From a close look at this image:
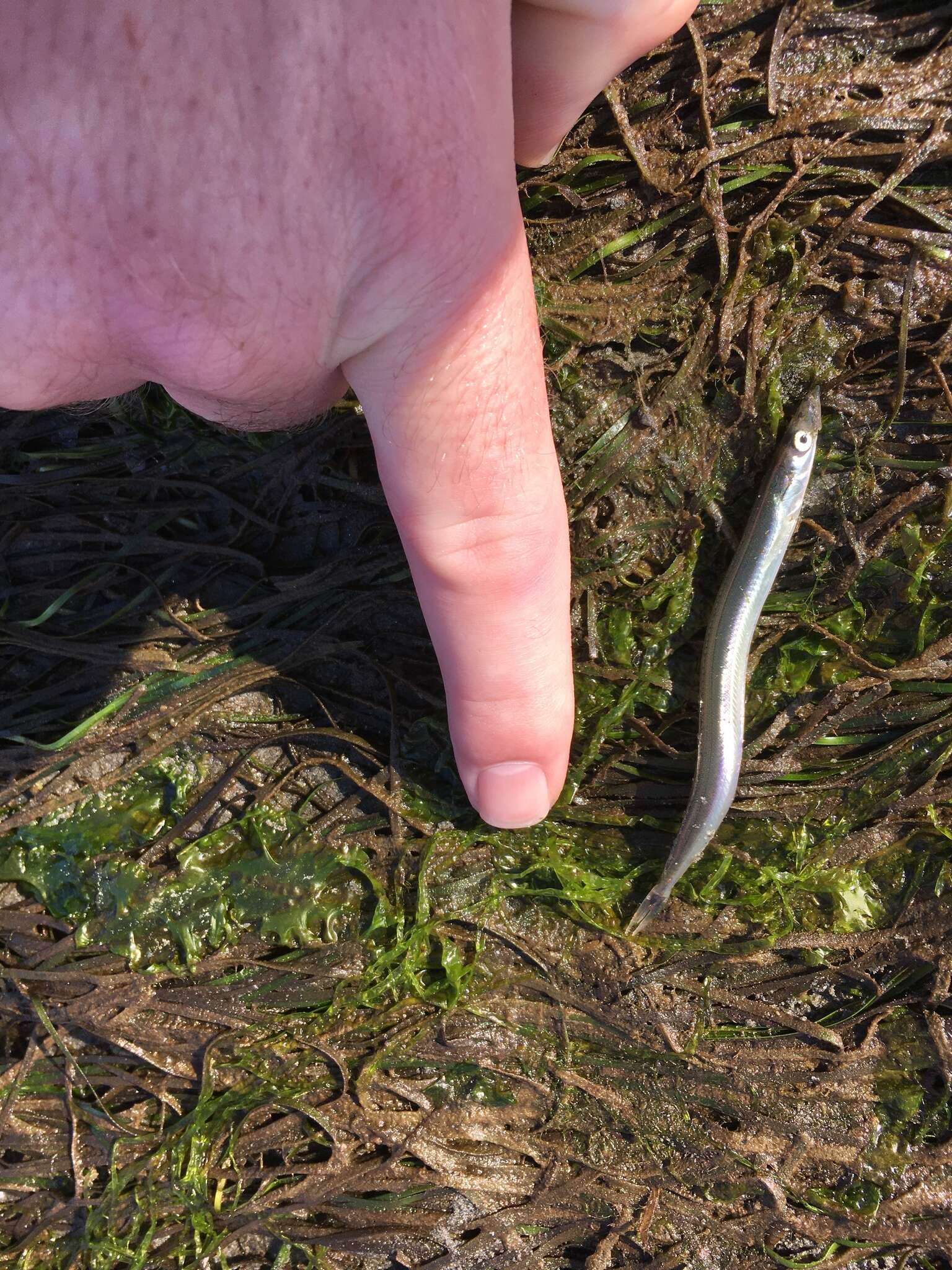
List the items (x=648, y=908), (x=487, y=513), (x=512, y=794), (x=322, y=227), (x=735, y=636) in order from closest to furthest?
(x=322, y=227) → (x=487, y=513) → (x=512, y=794) → (x=735, y=636) → (x=648, y=908)

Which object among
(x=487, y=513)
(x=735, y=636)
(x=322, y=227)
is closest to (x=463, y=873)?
(x=735, y=636)

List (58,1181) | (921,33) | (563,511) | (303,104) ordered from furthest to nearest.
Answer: (58,1181) → (921,33) → (563,511) → (303,104)

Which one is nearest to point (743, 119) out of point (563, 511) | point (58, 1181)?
point (563, 511)

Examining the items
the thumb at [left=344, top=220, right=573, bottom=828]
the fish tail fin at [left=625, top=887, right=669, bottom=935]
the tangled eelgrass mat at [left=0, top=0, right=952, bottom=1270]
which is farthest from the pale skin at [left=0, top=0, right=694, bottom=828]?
the fish tail fin at [left=625, top=887, right=669, bottom=935]

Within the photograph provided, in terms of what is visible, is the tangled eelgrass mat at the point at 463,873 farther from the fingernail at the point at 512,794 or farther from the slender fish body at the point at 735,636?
the fingernail at the point at 512,794

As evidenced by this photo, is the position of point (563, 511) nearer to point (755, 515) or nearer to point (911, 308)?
point (755, 515)

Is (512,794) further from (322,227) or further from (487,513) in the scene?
(322,227)
